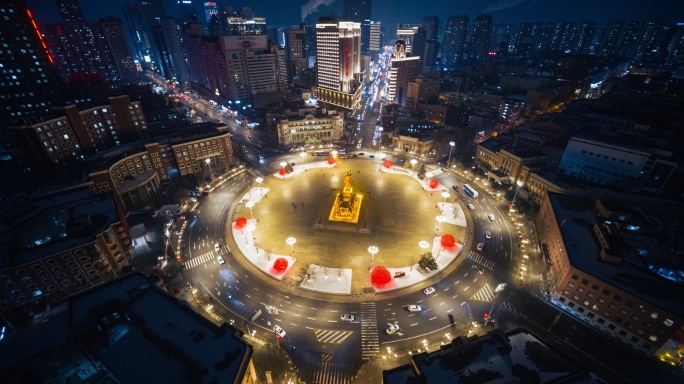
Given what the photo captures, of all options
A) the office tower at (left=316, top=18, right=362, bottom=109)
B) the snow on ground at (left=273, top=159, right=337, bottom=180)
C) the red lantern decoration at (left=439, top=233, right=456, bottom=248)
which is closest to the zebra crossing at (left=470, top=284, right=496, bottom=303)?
the red lantern decoration at (left=439, top=233, right=456, bottom=248)

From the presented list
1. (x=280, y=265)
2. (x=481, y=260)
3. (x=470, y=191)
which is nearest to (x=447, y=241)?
(x=481, y=260)

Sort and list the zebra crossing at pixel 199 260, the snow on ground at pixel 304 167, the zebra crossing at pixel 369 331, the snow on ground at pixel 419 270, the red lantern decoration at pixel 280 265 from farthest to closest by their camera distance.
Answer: the snow on ground at pixel 304 167
the zebra crossing at pixel 199 260
the red lantern decoration at pixel 280 265
the snow on ground at pixel 419 270
the zebra crossing at pixel 369 331

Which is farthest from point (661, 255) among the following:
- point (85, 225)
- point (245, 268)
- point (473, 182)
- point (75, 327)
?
point (85, 225)

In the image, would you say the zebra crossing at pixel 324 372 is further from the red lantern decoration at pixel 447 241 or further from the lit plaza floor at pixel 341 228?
the red lantern decoration at pixel 447 241

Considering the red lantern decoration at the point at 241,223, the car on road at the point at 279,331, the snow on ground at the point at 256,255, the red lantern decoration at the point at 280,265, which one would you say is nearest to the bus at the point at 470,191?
the snow on ground at the point at 256,255

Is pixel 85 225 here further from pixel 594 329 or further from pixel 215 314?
pixel 594 329
